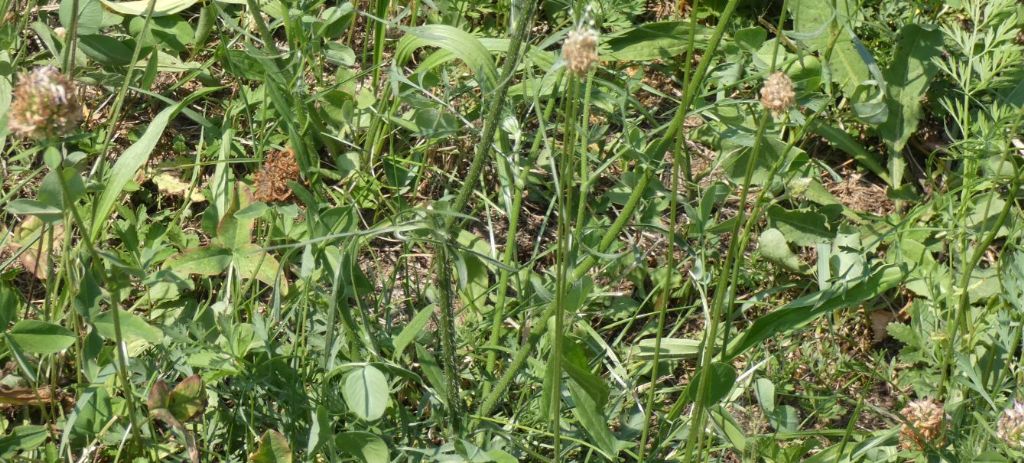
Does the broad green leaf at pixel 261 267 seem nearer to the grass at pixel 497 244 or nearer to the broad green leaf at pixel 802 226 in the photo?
the grass at pixel 497 244

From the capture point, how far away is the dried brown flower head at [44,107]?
1416mm

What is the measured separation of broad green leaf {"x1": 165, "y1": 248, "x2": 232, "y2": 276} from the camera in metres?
2.24

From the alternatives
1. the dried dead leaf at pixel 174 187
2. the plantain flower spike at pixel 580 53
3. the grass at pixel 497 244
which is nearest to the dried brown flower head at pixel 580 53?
the plantain flower spike at pixel 580 53

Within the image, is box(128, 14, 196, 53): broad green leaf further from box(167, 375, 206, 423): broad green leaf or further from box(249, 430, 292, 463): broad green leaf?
box(249, 430, 292, 463): broad green leaf

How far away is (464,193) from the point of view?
182 centimetres

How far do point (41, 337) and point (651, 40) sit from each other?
1724 millimetres

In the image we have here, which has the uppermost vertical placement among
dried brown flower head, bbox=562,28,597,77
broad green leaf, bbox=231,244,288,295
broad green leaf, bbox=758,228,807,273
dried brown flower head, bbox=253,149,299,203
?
dried brown flower head, bbox=562,28,597,77

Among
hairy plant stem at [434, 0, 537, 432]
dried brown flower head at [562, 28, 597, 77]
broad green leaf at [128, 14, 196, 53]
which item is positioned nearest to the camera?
dried brown flower head at [562, 28, 597, 77]

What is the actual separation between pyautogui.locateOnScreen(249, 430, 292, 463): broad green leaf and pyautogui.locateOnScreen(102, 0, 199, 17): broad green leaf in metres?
1.38

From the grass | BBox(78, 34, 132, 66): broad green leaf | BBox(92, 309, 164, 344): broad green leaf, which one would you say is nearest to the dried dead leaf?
the grass

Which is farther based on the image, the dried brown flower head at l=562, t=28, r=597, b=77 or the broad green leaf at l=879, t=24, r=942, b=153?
the broad green leaf at l=879, t=24, r=942, b=153

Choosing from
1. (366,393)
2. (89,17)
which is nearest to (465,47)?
(366,393)

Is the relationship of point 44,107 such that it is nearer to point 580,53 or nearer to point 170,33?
point 580,53

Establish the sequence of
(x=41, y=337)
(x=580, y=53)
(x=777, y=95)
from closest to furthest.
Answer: (x=580, y=53)
(x=777, y=95)
(x=41, y=337)
